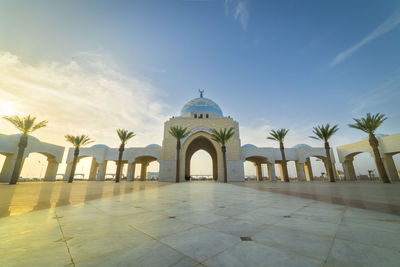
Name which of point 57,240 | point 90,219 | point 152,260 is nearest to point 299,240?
point 152,260

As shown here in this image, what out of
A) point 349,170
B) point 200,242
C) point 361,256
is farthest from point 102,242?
point 349,170

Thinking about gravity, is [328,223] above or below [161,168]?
below

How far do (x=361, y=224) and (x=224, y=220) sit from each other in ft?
7.79

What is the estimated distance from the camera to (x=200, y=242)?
2068 mm

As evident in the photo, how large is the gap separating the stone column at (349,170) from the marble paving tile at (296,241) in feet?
128

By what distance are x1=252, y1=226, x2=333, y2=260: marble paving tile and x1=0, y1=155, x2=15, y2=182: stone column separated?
35.7 meters

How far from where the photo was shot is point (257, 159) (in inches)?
1387

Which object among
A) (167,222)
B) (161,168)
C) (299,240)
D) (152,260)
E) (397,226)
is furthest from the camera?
(161,168)

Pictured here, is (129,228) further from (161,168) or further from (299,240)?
(161,168)

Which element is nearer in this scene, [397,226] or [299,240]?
[299,240]

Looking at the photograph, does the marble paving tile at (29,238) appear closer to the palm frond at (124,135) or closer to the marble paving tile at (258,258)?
the marble paving tile at (258,258)

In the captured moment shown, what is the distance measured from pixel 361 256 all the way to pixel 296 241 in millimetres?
612

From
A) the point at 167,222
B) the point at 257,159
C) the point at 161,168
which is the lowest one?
the point at 167,222

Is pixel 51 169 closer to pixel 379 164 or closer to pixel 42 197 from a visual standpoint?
pixel 42 197
